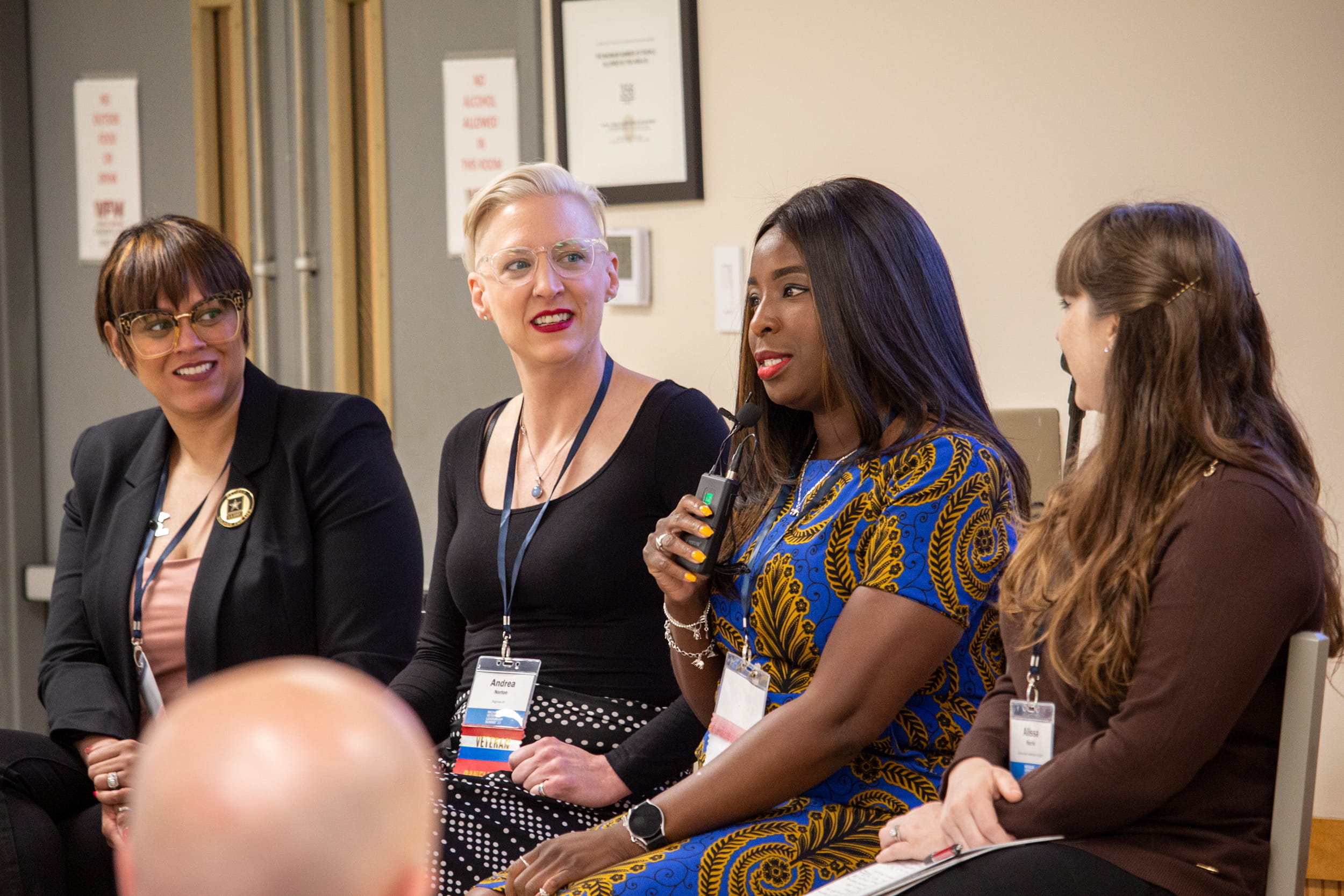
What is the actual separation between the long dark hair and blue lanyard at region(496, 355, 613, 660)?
0.48 meters

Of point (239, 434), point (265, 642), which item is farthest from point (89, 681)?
point (239, 434)

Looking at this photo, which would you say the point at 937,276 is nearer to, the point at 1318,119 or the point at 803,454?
the point at 803,454

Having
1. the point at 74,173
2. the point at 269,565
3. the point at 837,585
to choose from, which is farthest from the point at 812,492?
the point at 74,173

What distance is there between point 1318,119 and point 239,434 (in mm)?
2393

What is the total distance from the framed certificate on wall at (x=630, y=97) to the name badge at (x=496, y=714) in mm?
1538

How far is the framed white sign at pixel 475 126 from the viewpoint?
11.8ft

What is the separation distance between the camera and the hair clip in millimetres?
1427

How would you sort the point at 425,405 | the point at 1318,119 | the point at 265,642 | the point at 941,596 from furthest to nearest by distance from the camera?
the point at 425,405
the point at 1318,119
the point at 265,642
the point at 941,596

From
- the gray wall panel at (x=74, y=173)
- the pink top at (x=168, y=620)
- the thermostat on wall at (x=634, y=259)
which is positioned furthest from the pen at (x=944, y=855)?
the gray wall panel at (x=74, y=173)

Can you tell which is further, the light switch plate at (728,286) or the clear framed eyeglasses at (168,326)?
→ the light switch plate at (728,286)

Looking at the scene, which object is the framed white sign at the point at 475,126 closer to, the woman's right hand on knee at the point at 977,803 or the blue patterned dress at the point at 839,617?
the blue patterned dress at the point at 839,617

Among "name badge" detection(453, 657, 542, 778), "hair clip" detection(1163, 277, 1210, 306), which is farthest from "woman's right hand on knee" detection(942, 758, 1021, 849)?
"name badge" detection(453, 657, 542, 778)

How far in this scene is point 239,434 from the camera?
7.76 ft

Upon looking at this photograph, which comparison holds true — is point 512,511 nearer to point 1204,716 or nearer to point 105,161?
point 1204,716
